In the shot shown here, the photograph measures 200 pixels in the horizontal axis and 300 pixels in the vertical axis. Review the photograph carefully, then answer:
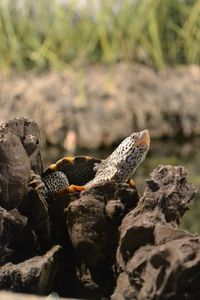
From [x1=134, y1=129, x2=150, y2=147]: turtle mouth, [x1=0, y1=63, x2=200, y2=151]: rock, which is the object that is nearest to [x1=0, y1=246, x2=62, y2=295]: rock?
[x1=134, y1=129, x2=150, y2=147]: turtle mouth

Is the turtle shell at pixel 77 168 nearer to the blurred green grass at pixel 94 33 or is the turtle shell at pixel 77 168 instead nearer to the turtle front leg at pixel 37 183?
the turtle front leg at pixel 37 183

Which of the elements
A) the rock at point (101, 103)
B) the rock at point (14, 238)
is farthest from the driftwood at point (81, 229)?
the rock at point (101, 103)

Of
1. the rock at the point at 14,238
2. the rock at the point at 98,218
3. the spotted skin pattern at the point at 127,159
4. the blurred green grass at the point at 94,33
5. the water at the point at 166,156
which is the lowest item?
the rock at the point at 14,238

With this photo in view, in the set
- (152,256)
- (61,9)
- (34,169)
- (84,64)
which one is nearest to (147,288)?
(152,256)

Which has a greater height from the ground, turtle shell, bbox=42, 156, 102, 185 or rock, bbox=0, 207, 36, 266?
turtle shell, bbox=42, 156, 102, 185

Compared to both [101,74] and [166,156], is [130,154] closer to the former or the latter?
[166,156]

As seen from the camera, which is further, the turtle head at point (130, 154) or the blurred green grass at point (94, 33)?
the blurred green grass at point (94, 33)

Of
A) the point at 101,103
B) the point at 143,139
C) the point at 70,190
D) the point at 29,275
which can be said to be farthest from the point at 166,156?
the point at 29,275

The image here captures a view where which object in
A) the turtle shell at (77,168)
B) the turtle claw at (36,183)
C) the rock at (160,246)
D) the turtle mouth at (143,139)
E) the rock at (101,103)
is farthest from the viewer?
the rock at (101,103)

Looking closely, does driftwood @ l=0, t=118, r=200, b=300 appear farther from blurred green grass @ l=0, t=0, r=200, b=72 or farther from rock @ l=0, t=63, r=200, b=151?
rock @ l=0, t=63, r=200, b=151
